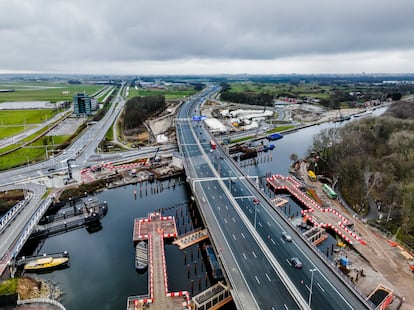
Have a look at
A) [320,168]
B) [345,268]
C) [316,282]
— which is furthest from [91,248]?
[320,168]

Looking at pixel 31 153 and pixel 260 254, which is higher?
pixel 31 153

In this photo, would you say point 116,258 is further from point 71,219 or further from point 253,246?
point 253,246

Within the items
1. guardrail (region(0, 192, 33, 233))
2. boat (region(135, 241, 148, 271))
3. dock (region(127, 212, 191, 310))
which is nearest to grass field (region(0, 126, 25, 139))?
guardrail (region(0, 192, 33, 233))

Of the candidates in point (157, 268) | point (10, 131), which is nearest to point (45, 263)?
point (157, 268)

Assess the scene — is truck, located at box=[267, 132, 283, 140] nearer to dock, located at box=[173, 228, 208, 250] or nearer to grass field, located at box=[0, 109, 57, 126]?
dock, located at box=[173, 228, 208, 250]

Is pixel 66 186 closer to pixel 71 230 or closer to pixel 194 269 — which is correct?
pixel 71 230
